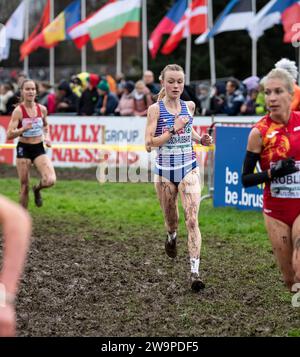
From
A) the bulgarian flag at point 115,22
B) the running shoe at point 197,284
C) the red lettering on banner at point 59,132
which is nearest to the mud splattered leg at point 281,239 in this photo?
the running shoe at point 197,284

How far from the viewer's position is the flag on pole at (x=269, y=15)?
23.8 m

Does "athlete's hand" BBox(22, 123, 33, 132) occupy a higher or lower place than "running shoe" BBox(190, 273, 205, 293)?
higher

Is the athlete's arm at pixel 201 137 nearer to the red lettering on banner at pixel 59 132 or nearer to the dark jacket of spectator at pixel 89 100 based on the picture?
the red lettering on banner at pixel 59 132

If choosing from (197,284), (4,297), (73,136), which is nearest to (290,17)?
(73,136)

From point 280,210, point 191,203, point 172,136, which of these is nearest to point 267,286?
point 191,203

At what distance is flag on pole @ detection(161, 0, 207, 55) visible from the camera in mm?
25891

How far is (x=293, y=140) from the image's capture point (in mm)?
6531

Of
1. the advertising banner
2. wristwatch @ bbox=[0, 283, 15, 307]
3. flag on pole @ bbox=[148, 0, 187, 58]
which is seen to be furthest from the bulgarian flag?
wristwatch @ bbox=[0, 283, 15, 307]

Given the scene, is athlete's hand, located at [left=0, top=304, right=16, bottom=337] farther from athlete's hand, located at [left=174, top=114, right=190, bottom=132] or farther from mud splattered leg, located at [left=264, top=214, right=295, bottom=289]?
athlete's hand, located at [left=174, top=114, right=190, bottom=132]

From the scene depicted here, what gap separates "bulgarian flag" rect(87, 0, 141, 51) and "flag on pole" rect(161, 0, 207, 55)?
1.51 meters

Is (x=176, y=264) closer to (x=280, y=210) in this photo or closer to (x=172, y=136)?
(x=172, y=136)

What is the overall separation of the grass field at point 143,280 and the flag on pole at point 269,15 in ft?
33.5

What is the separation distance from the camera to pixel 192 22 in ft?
86.2

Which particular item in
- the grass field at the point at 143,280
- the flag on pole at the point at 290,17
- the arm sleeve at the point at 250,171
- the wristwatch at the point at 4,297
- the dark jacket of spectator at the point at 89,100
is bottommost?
the grass field at the point at 143,280
